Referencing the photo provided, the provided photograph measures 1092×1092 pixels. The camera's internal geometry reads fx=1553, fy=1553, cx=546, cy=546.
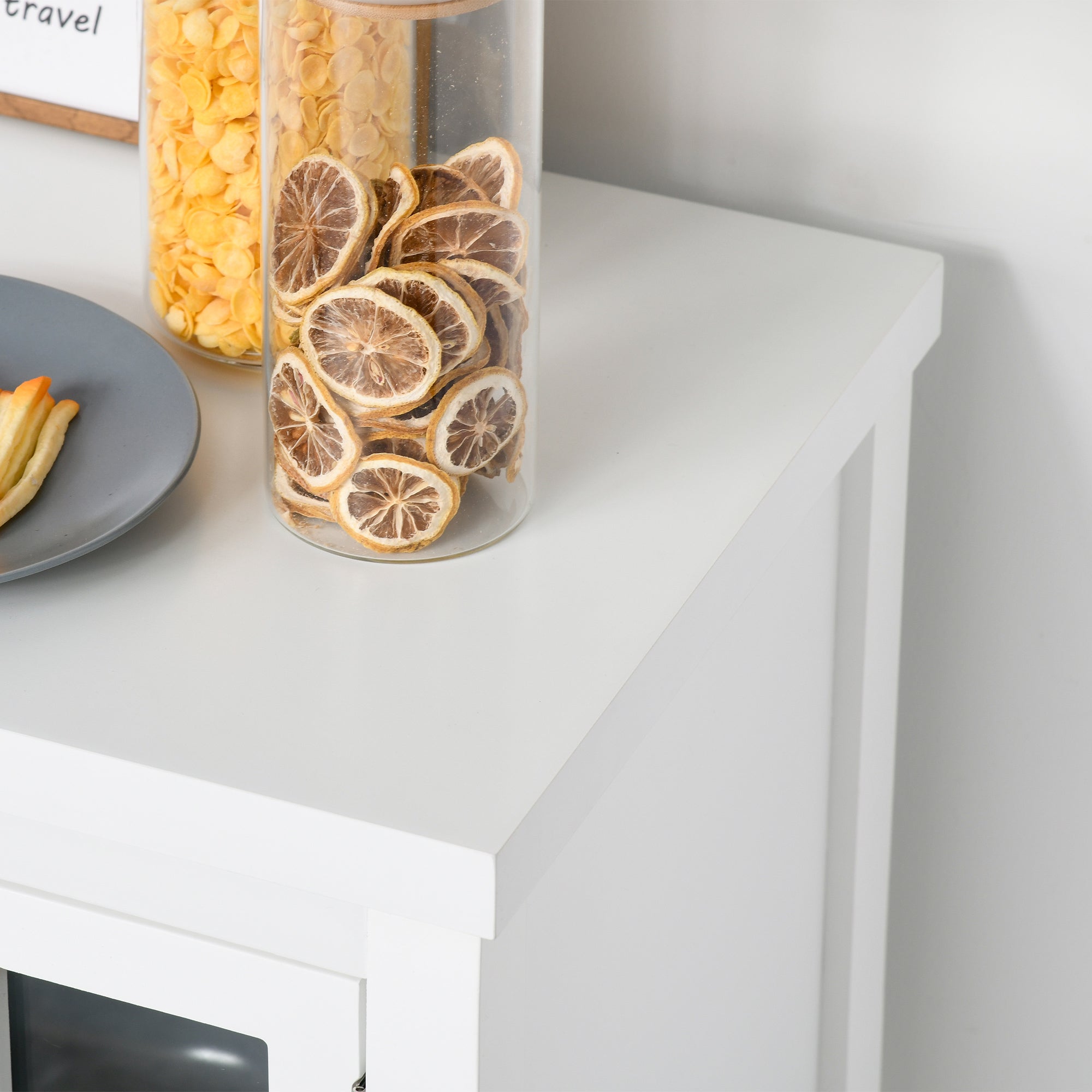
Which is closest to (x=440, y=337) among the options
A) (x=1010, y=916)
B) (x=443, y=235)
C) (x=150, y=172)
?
(x=443, y=235)

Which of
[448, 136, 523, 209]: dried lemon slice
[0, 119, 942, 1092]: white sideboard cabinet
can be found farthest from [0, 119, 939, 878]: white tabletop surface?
[448, 136, 523, 209]: dried lemon slice

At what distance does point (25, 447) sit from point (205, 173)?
120 millimetres

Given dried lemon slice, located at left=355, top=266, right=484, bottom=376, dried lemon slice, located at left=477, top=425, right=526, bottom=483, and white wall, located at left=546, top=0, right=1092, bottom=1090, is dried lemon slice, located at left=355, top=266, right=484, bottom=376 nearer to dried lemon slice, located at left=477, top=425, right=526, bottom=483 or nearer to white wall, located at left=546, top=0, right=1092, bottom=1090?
dried lemon slice, located at left=477, top=425, right=526, bottom=483

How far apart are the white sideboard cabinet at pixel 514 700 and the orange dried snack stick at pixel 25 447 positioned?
4 cm

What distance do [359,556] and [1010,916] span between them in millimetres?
505

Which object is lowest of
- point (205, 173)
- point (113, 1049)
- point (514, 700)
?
point (113, 1049)

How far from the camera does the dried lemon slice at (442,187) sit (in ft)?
1.49

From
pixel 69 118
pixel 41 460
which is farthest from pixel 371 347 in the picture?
pixel 69 118

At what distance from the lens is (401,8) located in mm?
437

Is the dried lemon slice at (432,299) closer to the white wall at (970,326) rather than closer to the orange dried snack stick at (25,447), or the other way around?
the orange dried snack stick at (25,447)

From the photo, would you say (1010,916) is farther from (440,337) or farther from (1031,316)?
(440,337)

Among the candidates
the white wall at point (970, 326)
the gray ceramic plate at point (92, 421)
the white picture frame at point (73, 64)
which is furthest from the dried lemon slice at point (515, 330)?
the white picture frame at point (73, 64)

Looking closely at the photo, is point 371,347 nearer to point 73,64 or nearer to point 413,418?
point 413,418

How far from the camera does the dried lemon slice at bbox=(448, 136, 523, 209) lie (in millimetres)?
463
